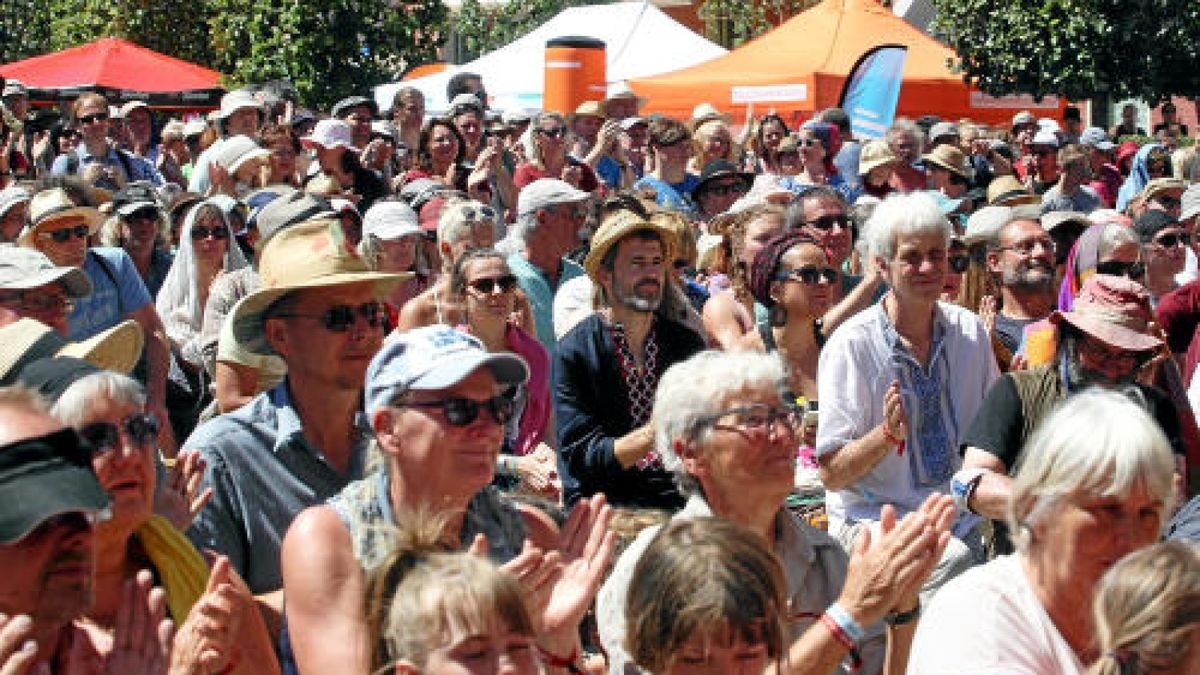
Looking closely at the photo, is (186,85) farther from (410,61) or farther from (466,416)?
(466,416)

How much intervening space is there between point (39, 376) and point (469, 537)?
3.28 feet

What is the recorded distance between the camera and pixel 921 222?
6.51 metres

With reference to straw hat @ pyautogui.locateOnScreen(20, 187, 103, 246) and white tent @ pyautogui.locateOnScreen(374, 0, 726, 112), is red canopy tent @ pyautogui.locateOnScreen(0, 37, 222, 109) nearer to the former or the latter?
white tent @ pyautogui.locateOnScreen(374, 0, 726, 112)

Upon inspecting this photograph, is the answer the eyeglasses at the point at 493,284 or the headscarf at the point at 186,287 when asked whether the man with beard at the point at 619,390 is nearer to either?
the eyeglasses at the point at 493,284

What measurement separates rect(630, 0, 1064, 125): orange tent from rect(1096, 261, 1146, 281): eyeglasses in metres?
14.0

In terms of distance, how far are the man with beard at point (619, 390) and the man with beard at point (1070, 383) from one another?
1.13 m

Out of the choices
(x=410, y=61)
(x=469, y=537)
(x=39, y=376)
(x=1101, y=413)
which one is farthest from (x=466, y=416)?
(x=410, y=61)

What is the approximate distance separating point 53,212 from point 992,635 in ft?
18.8

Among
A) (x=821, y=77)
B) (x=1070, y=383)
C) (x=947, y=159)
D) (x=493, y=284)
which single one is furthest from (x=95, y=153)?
(x=821, y=77)

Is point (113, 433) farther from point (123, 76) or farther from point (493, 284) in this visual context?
point (123, 76)

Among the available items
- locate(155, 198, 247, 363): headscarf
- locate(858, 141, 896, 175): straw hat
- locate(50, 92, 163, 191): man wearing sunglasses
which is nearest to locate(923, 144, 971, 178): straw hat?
locate(858, 141, 896, 175): straw hat

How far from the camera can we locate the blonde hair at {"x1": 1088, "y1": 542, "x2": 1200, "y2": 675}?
11.1 feet

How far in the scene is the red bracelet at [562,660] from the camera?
382 centimetres

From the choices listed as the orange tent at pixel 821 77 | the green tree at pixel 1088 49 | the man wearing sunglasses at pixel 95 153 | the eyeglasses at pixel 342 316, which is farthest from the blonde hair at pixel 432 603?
the green tree at pixel 1088 49
